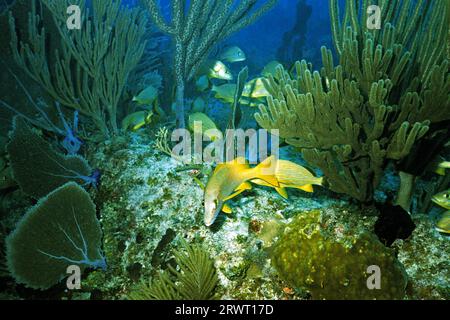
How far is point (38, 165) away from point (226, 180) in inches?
101

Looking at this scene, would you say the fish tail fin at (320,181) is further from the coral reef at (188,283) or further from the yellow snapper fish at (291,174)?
the coral reef at (188,283)

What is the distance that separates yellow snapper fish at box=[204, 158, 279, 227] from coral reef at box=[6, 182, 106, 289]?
4.74ft

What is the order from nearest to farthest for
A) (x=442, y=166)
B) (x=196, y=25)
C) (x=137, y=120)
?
1. (x=442, y=166)
2. (x=196, y=25)
3. (x=137, y=120)

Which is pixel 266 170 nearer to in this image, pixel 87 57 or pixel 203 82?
pixel 87 57

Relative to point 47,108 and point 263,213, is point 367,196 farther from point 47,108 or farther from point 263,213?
point 47,108

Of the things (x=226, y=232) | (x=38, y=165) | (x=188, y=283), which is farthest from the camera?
(x=38, y=165)

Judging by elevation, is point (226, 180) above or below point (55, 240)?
above

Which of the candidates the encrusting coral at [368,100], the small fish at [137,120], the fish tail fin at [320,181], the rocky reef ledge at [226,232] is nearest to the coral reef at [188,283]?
the rocky reef ledge at [226,232]

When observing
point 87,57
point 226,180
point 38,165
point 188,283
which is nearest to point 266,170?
point 226,180

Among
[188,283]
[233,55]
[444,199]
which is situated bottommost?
[188,283]

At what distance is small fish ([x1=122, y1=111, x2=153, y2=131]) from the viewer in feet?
14.5

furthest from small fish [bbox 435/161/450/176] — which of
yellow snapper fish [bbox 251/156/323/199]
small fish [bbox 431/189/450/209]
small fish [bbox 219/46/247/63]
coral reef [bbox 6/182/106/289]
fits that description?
small fish [bbox 219/46/247/63]

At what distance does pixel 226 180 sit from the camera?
2168mm

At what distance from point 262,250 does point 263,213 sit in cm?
42
